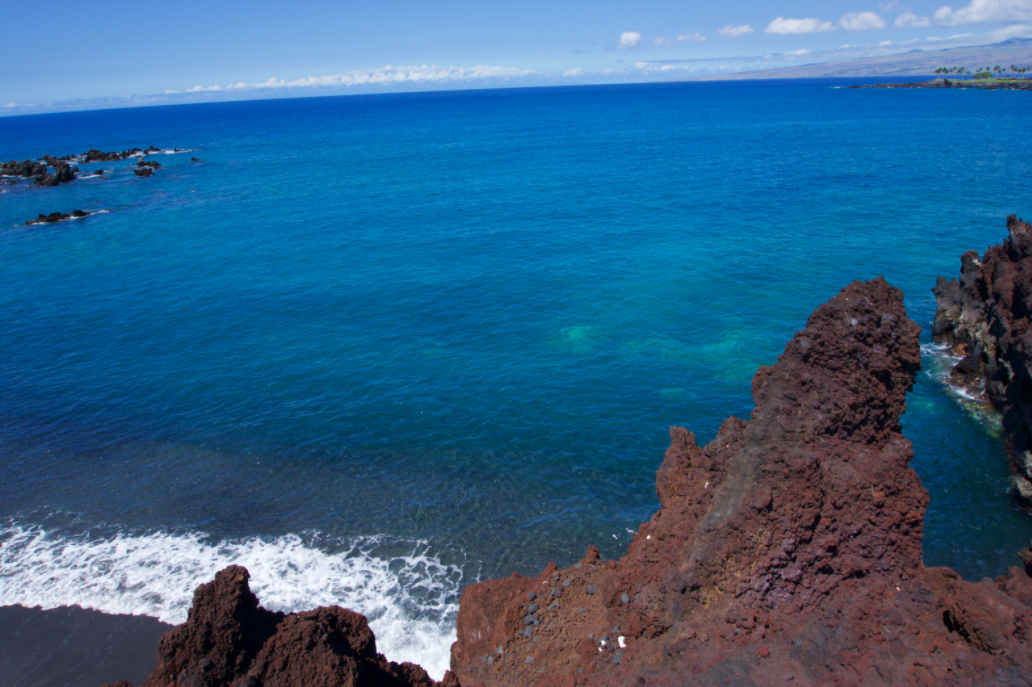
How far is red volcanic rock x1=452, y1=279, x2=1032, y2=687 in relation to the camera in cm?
1223

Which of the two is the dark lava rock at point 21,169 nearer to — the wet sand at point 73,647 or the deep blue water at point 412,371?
the deep blue water at point 412,371

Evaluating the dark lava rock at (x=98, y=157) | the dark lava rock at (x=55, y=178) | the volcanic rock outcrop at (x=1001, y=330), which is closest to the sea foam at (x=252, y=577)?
the volcanic rock outcrop at (x=1001, y=330)

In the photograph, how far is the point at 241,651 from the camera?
12.9 metres

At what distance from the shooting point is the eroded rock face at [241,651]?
1260 centimetres

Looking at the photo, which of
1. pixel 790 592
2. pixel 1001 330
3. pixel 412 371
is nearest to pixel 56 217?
pixel 412 371

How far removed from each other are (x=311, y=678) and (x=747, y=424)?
11.8 m

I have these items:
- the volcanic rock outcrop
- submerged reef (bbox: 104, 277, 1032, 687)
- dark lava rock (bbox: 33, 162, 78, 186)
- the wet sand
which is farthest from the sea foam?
dark lava rock (bbox: 33, 162, 78, 186)

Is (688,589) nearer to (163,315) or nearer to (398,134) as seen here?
(163,315)

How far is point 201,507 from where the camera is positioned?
30.0m

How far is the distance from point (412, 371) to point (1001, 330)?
35194mm

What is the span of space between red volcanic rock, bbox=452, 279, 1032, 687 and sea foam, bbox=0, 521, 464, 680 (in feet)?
26.6

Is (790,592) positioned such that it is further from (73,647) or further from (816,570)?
(73,647)

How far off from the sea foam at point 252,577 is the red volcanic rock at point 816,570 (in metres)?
8.10

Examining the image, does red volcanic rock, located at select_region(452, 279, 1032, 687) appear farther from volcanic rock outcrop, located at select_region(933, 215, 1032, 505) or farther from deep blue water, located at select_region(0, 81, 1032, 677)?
volcanic rock outcrop, located at select_region(933, 215, 1032, 505)
